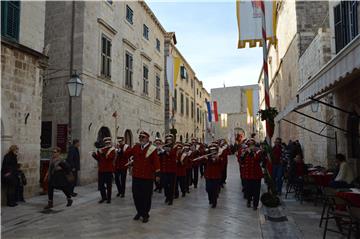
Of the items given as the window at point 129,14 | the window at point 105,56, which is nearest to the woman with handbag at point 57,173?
the window at point 105,56

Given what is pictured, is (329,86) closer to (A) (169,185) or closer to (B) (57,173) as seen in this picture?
(A) (169,185)

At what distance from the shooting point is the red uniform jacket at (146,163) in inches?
275

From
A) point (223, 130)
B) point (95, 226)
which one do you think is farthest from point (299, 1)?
point (223, 130)

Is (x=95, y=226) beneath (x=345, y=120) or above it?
beneath

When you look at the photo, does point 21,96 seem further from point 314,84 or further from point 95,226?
point 314,84

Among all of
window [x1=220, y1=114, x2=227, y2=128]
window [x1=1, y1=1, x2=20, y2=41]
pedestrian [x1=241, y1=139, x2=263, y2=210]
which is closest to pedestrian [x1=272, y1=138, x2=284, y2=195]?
pedestrian [x1=241, y1=139, x2=263, y2=210]

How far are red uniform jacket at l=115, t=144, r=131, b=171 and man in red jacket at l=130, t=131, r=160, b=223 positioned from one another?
3092 mm

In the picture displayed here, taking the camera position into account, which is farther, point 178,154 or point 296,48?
point 296,48

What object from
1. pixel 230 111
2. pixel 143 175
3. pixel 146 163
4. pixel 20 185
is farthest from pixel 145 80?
pixel 230 111

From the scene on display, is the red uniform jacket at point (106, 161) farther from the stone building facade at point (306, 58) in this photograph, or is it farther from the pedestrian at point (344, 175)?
the pedestrian at point (344, 175)

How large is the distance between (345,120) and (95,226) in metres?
7.98

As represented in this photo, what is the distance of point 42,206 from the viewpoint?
8539mm

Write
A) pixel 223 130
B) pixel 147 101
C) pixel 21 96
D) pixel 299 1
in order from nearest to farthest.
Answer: pixel 21 96
pixel 299 1
pixel 147 101
pixel 223 130

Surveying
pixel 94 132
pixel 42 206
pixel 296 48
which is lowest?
pixel 42 206
